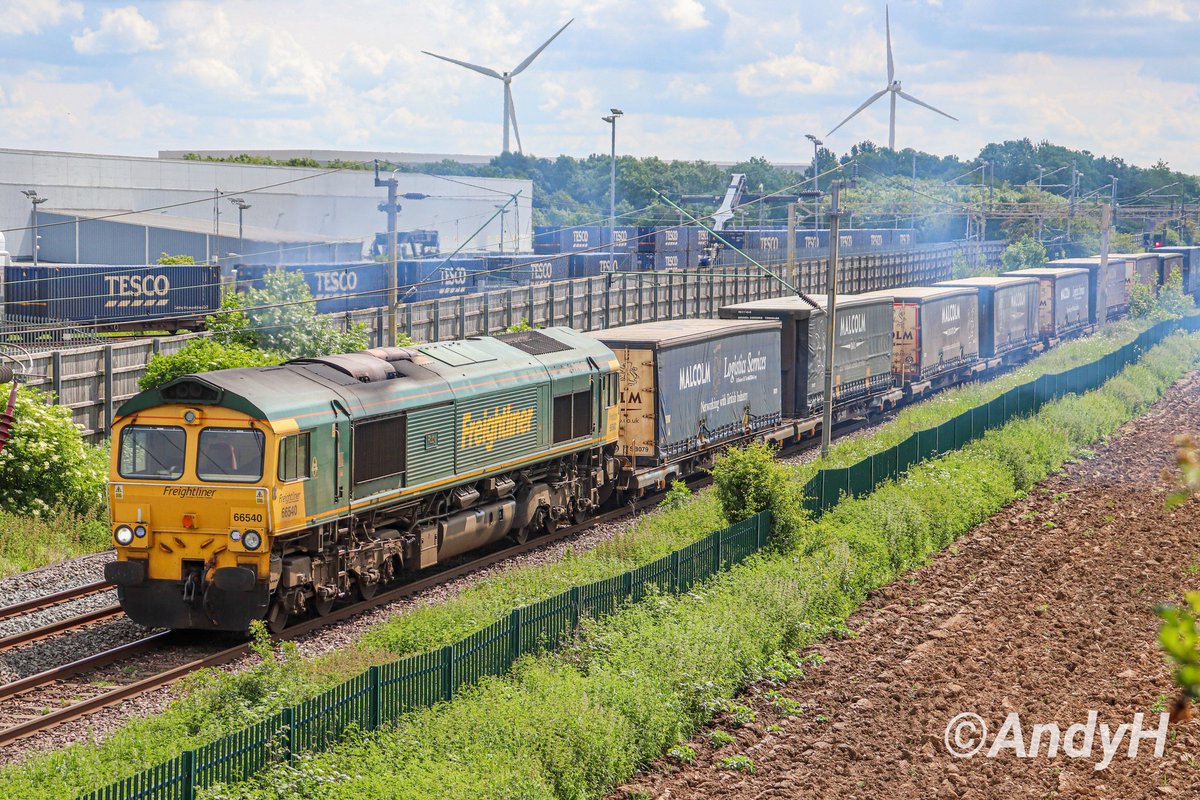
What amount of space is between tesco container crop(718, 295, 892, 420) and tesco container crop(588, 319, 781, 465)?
200 cm

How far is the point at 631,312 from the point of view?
55.0 metres

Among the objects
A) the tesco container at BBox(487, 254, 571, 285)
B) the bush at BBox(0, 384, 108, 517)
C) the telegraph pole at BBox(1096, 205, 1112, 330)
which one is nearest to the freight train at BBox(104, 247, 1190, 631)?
the bush at BBox(0, 384, 108, 517)

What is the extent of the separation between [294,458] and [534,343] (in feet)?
28.1

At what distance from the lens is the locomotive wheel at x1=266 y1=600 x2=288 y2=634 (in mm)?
18625

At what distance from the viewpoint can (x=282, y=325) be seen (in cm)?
3161

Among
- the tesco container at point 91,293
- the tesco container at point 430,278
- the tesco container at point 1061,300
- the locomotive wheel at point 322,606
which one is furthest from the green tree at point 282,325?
the tesco container at point 1061,300

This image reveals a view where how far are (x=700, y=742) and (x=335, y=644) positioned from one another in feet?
19.0

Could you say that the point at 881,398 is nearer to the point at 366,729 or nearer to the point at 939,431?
the point at 939,431

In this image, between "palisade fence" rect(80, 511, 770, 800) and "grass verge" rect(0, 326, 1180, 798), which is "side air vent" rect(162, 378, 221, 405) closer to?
"grass verge" rect(0, 326, 1180, 798)

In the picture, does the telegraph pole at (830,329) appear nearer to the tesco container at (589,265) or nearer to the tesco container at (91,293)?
the tesco container at (91,293)

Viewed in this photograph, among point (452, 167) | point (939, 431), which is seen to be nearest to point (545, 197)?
point (452, 167)

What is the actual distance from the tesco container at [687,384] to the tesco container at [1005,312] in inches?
887

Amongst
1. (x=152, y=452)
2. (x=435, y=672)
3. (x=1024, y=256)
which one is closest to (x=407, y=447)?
(x=152, y=452)

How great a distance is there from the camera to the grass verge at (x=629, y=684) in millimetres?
12516
